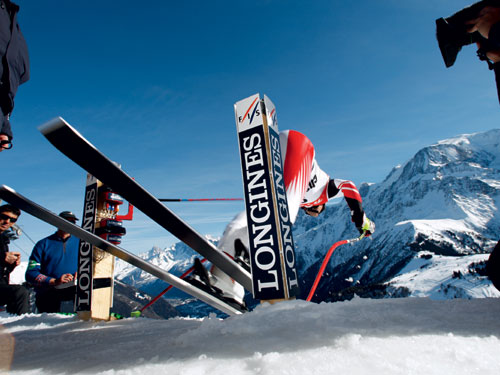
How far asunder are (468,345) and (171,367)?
53.0 inches

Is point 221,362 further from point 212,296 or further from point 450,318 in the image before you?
point 212,296

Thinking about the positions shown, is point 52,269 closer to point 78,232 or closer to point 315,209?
point 78,232

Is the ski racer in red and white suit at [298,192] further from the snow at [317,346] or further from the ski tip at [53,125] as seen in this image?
the ski tip at [53,125]

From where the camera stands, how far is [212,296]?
3.51m

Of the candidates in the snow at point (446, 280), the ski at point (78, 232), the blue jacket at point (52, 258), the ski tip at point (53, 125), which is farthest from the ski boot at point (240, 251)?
the snow at point (446, 280)

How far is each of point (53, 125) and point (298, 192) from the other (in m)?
2.94

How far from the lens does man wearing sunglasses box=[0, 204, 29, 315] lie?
495 cm

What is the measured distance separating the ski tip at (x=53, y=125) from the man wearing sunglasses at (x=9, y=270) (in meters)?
3.53

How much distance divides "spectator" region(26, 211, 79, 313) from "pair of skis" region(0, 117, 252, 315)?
2683 mm

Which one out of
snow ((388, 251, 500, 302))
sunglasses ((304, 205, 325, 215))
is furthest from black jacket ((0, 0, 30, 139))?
snow ((388, 251, 500, 302))

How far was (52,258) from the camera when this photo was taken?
583 cm

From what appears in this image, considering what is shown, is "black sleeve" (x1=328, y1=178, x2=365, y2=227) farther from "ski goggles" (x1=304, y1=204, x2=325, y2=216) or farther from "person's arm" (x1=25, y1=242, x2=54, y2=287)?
"person's arm" (x1=25, y1=242, x2=54, y2=287)

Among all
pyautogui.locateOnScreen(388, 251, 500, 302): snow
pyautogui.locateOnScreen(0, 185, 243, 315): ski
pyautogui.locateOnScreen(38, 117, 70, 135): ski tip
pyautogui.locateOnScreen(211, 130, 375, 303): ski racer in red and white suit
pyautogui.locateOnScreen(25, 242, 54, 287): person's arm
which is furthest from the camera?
pyautogui.locateOnScreen(388, 251, 500, 302): snow

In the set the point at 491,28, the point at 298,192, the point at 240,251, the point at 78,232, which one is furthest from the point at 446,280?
the point at 78,232
